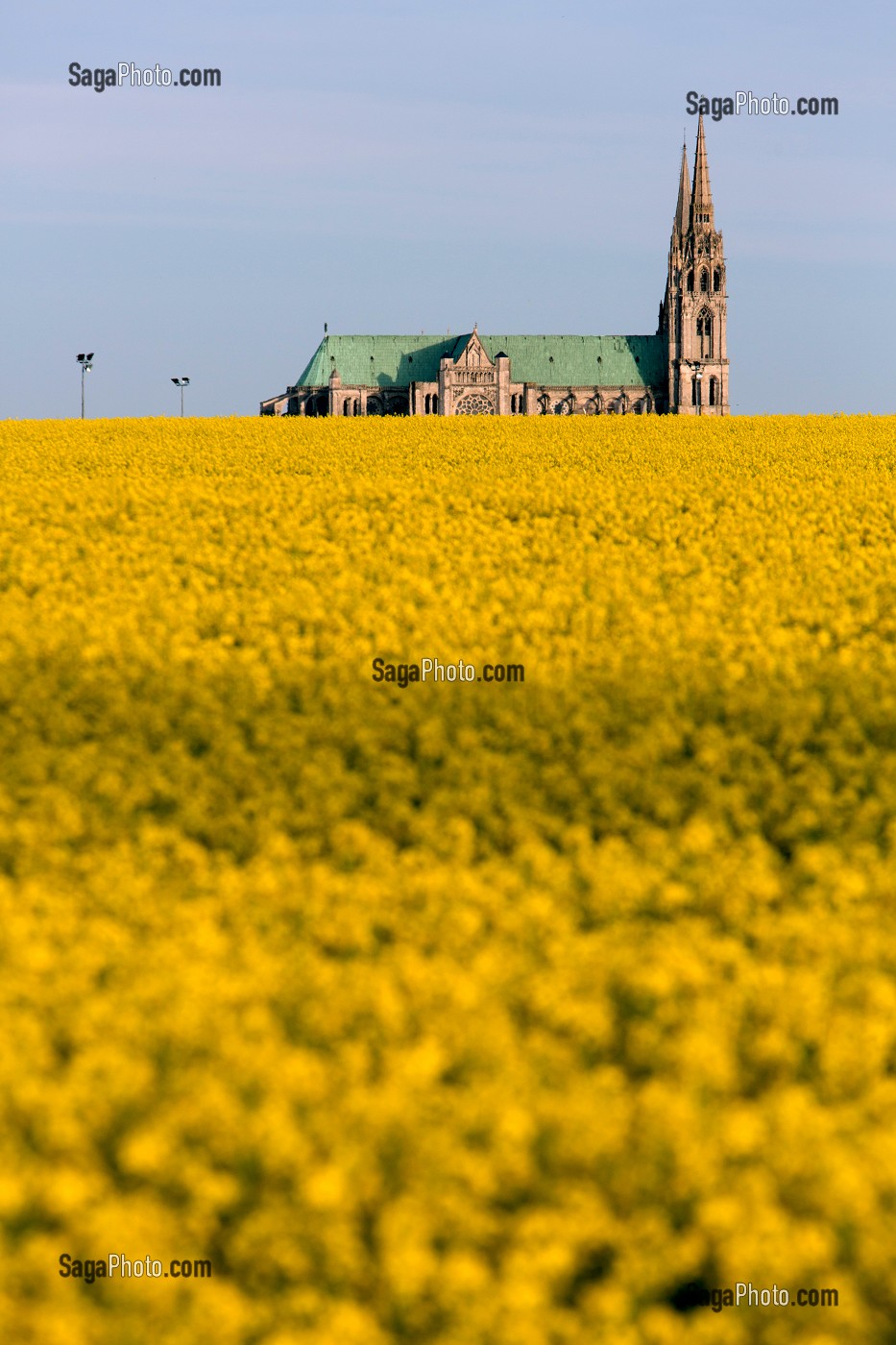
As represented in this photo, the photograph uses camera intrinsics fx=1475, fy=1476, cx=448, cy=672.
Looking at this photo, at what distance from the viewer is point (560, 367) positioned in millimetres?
187625

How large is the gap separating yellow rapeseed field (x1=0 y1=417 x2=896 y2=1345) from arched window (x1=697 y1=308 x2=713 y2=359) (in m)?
168

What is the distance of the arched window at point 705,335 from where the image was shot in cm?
18262

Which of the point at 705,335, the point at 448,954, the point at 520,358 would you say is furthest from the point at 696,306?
the point at 448,954

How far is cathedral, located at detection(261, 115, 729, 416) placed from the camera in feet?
592

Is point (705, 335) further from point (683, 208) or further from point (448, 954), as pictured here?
point (448, 954)

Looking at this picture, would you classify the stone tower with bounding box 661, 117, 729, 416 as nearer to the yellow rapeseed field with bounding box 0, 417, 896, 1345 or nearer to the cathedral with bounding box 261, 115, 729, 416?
the cathedral with bounding box 261, 115, 729, 416

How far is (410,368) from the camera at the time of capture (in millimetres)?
185125

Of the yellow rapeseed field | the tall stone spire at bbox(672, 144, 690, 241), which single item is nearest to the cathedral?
the tall stone spire at bbox(672, 144, 690, 241)

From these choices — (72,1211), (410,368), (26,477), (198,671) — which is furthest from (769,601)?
(410,368)

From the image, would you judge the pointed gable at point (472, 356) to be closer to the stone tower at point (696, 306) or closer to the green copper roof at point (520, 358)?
the green copper roof at point (520, 358)

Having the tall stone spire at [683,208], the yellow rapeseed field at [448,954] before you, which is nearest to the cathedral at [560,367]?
the tall stone spire at [683,208]

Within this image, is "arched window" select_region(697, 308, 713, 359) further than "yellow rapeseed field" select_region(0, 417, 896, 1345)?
Yes

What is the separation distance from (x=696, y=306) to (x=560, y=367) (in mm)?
18495

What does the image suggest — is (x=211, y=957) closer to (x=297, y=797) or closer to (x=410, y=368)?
(x=297, y=797)
